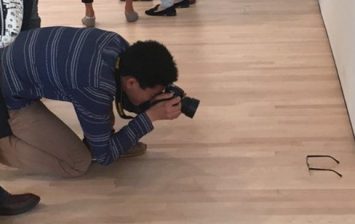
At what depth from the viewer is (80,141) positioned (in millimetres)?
2176

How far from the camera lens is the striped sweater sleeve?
6.33 ft

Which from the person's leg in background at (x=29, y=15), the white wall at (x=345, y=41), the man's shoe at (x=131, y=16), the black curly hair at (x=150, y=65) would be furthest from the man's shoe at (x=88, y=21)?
the black curly hair at (x=150, y=65)

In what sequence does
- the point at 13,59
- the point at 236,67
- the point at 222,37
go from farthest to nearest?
the point at 222,37 < the point at 236,67 < the point at 13,59

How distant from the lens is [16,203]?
204 cm

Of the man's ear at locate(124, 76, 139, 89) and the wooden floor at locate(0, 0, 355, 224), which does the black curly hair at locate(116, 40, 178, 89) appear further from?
the wooden floor at locate(0, 0, 355, 224)

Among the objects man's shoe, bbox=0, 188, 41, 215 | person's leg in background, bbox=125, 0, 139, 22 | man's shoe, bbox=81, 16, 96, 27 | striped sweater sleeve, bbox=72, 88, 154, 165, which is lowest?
man's shoe, bbox=0, 188, 41, 215

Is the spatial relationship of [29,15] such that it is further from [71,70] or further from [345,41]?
[345,41]

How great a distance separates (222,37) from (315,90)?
79cm

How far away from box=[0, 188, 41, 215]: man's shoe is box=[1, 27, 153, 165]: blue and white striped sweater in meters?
0.29

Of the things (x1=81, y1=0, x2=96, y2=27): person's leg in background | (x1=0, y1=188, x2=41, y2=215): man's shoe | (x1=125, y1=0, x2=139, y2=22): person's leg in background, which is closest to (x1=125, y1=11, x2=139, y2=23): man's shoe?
(x1=125, y1=0, x2=139, y2=22): person's leg in background

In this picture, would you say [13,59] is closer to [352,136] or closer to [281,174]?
[281,174]

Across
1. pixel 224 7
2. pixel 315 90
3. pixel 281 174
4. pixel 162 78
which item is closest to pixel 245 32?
pixel 224 7

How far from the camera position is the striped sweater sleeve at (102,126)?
193 centimetres

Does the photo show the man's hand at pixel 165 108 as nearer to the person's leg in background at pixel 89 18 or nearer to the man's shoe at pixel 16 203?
the man's shoe at pixel 16 203
